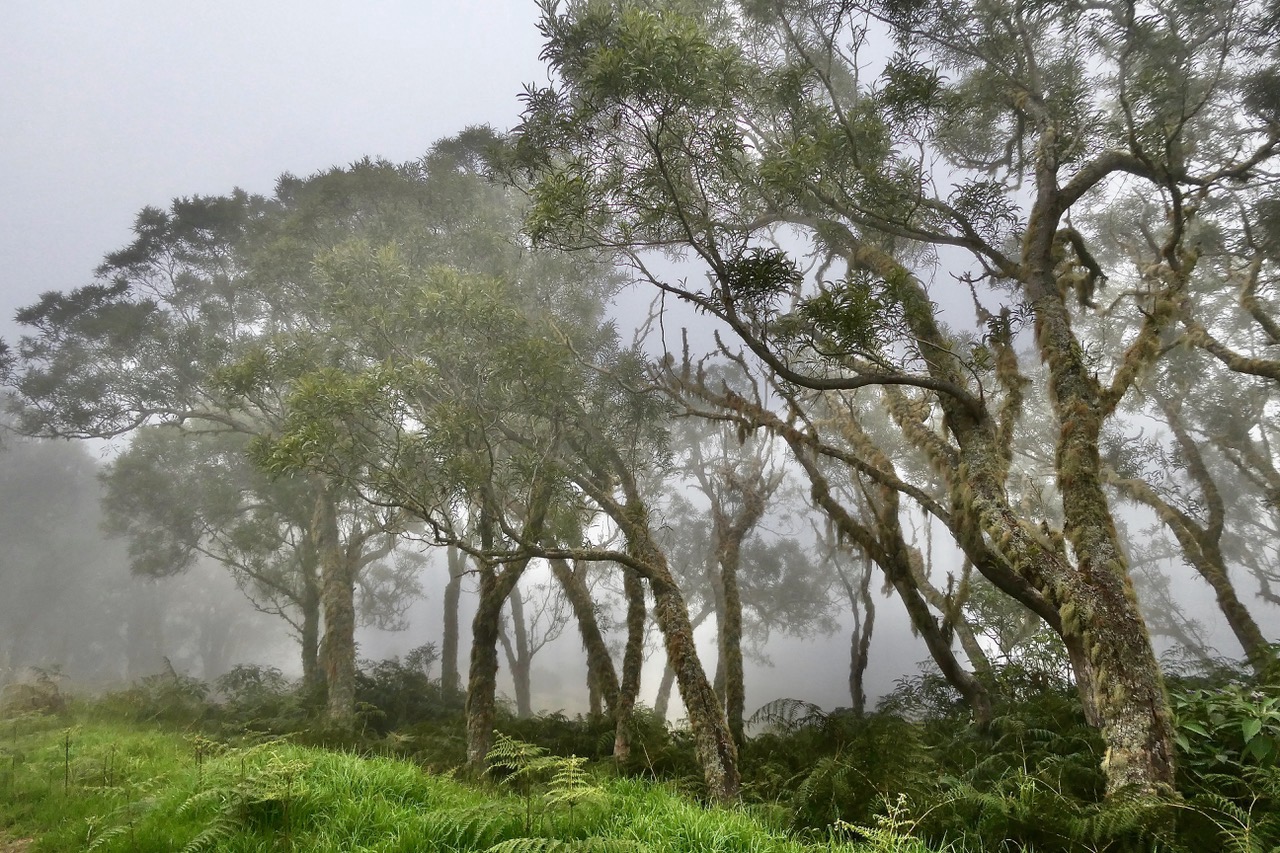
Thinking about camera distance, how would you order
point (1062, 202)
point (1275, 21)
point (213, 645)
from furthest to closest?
1. point (213, 645)
2. point (1275, 21)
3. point (1062, 202)

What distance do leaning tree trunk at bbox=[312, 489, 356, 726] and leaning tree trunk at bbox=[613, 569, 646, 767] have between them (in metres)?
5.18

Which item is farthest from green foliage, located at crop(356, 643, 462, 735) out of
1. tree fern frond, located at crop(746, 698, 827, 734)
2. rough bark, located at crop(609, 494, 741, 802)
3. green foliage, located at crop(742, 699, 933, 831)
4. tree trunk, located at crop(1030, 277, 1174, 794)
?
tree trunk, located at crop(1030, 277, 1174, 794)

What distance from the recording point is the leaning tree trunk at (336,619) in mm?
12078

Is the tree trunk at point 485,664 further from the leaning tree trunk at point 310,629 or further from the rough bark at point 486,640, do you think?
the leaning tree trunk at point 310,629

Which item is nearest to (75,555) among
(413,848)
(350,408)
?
(350,408)

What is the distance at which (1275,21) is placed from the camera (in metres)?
9.23

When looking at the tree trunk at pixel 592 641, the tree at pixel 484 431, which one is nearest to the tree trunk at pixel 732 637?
the tree trunk at pixel 592 641

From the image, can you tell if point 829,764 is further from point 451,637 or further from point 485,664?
point 451,637

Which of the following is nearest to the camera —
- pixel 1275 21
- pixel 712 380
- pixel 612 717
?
pixel 1275 21

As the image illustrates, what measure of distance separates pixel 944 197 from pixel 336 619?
13.0m

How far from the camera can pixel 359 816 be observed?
4.41 metres

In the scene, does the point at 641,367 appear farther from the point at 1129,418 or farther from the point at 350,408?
the point at 1129,418

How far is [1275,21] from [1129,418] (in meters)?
14.0

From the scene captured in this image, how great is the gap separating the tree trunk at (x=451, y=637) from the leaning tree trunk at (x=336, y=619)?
8.45 ft
